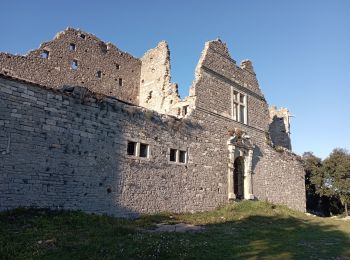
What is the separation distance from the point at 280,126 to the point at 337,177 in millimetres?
6364

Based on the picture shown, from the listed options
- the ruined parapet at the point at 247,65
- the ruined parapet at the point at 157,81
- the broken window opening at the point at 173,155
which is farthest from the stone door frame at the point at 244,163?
the ruined parapet at the point at 247,65

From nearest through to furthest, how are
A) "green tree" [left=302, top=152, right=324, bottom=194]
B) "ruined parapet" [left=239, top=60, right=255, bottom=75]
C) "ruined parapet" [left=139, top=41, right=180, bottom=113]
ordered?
1. "ruined parapet" [left=139, top=41, right=180, bottom=113]
2. "ruined parapet" [left=239, top=60, right=255, bottom=75]
3. "green tree" [left=302, top=152, right=324, bottom=194]

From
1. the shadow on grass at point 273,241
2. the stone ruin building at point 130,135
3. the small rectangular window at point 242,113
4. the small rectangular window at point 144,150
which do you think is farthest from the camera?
the small rectangular window at point 242,113

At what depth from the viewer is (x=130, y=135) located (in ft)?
44.4

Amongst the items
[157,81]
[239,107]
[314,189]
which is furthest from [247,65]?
[314,189]

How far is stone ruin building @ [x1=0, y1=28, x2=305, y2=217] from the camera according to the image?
10.8 metres

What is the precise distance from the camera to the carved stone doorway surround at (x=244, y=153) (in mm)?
18078

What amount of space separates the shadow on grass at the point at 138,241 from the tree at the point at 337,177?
19.0 metres

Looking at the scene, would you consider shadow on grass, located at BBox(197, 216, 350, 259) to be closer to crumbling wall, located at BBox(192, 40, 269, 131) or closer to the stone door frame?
the stone door frame

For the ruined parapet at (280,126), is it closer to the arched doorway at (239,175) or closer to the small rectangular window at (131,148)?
the arched doorway at (239,175)

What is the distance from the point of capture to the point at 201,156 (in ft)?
54.2

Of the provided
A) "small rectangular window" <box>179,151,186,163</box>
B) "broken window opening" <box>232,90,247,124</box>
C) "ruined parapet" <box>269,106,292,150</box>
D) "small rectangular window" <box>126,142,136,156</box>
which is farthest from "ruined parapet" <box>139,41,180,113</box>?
"ruined parapet" <box>269,106,292,150</box>

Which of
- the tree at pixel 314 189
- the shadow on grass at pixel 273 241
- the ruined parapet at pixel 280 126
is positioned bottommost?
the shadow on grass at pixel 273 241

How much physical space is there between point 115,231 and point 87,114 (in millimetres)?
4549
